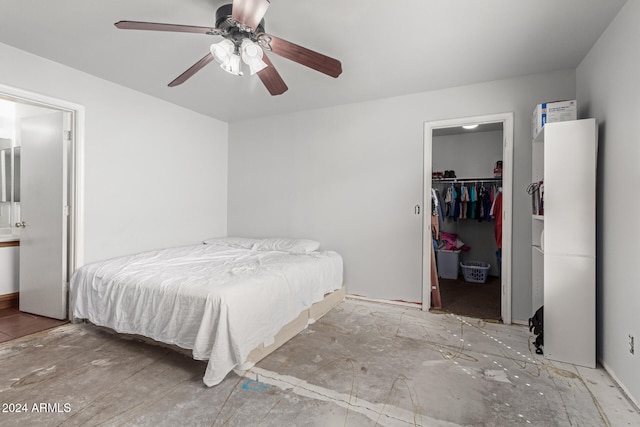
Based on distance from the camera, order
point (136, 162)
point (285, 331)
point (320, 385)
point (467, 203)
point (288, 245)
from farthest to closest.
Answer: point (467, 203), point (288, 245), point (136, 162), point (285, 331), point (320, 385)

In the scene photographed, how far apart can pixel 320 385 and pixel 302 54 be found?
2.15 metres

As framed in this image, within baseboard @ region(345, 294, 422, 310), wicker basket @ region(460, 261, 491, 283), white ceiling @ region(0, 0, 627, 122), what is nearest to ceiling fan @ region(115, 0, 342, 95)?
white ceiling @ region(0, 0, 627, 122)

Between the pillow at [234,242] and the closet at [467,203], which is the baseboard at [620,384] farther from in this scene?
the pillow at [234,242]

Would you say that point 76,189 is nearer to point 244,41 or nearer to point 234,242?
point 234,242

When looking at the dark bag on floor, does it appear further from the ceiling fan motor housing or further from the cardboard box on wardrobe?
the ceiling fan motor housing

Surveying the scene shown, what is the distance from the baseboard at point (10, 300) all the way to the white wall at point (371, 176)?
2756 millimetres

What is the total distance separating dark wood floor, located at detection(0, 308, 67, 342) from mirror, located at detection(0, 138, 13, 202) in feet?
5.03

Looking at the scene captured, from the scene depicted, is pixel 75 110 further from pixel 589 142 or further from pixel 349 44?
pixel 589 142

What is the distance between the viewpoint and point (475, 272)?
480cm

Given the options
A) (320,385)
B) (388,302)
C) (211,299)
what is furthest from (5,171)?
(388,302)

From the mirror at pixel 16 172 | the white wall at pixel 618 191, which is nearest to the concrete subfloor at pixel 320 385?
the white wall at pixel 618 191

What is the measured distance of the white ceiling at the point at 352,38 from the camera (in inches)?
79.6

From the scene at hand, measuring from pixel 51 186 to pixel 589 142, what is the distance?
15.5 feet

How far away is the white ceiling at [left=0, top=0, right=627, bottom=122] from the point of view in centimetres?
202
